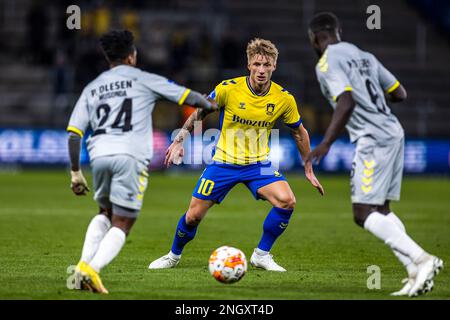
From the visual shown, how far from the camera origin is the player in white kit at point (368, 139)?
780 centimetres

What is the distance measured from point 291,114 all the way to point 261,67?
27.7 inches

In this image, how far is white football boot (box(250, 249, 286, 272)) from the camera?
9773mm

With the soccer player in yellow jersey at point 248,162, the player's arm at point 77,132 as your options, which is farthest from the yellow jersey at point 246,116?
the player's arm at point 77,132

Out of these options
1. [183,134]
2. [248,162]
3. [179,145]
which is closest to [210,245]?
[248,162]

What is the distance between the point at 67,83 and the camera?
1080 inches

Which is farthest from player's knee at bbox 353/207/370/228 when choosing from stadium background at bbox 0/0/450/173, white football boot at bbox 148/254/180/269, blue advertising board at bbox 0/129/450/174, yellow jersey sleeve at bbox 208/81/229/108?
stadium background at bbox 0/0/450/173

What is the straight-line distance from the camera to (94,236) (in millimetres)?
7980

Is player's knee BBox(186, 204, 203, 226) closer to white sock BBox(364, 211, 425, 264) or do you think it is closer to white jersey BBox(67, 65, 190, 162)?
white jersey BBox(67, 65, 190, 162)

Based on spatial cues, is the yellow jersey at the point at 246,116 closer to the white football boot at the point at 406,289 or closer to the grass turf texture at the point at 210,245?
the grass turf texture at the point at 210,245

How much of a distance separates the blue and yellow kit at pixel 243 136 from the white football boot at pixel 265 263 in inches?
25.2

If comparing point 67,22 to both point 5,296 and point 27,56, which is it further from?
point 5,296

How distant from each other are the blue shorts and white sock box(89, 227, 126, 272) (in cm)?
207
